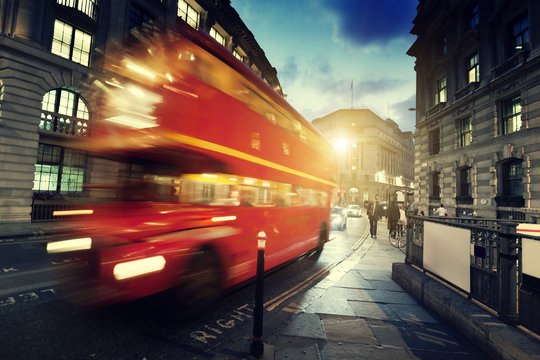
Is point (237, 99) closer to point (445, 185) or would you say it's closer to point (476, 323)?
point (476, 323)

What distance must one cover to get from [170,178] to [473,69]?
2167cm

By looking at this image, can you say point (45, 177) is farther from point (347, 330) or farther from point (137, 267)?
point (347, 330)

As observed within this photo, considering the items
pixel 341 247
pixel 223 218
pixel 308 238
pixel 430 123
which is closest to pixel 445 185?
pixel 430 123

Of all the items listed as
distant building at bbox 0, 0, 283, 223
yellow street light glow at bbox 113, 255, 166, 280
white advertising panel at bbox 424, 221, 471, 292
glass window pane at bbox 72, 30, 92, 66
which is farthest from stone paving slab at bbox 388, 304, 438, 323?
glass window pane at bbox 72, 30, 92, 66

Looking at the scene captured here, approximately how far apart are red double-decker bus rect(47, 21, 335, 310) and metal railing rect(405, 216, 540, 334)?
3.56 meters

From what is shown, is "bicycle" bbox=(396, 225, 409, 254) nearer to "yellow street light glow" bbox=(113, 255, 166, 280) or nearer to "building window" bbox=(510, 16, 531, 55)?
"yellow street light glow" bbox=(113, 255, 166, 280)

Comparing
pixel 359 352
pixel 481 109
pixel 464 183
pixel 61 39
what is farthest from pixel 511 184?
pixel 61 39

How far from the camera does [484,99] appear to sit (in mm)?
15750

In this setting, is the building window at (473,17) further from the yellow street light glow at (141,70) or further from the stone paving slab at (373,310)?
the yellow street light glow at (141,70)

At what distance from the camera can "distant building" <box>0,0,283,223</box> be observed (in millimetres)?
12469

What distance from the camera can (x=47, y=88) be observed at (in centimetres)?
1375

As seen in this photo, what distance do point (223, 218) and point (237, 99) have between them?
2.18 m

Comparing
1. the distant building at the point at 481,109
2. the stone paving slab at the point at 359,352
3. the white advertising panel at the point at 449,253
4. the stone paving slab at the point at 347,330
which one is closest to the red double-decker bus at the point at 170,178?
the stone paving slab at the point at 347,330

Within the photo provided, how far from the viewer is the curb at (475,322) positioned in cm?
272
